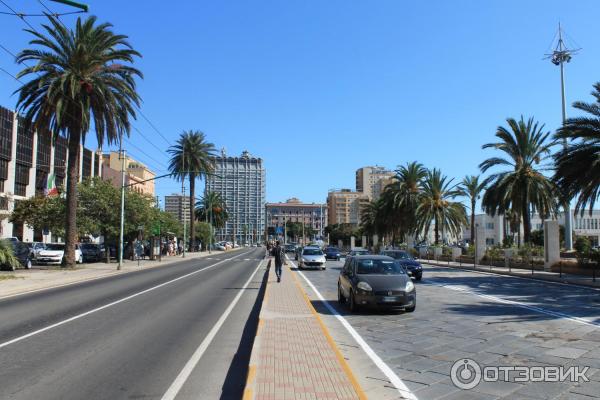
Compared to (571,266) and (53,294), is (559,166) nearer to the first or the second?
(571,266)

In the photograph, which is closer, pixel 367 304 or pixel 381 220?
pixel 367 304

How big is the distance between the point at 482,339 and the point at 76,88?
28.8 meters

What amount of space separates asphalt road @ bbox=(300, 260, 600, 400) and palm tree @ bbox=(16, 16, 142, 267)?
73.9 ft

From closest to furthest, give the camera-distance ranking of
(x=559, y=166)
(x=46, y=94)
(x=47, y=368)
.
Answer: (x=47, y=368) < (x=559, y=166) < (x=46, y=94)

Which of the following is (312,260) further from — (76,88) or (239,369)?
(239,369)

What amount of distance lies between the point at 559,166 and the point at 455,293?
12079 millimetres

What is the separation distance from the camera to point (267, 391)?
5762mm

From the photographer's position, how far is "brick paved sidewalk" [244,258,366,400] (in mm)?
5734

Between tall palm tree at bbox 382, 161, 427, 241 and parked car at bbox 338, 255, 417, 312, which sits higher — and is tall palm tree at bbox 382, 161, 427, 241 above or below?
above

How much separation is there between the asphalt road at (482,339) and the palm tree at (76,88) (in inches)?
887

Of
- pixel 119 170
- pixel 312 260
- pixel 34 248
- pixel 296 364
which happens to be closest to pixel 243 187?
pixel 119 170

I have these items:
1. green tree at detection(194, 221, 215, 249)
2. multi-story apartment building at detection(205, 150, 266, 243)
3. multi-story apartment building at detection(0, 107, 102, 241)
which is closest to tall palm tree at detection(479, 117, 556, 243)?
multi-story apartment building at detection(0, 107, 102, 241)

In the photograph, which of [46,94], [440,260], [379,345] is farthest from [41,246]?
[379,345]

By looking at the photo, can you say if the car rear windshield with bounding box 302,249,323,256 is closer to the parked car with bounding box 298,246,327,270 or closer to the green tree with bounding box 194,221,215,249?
the parked car with bounding box 298,246,327,270
